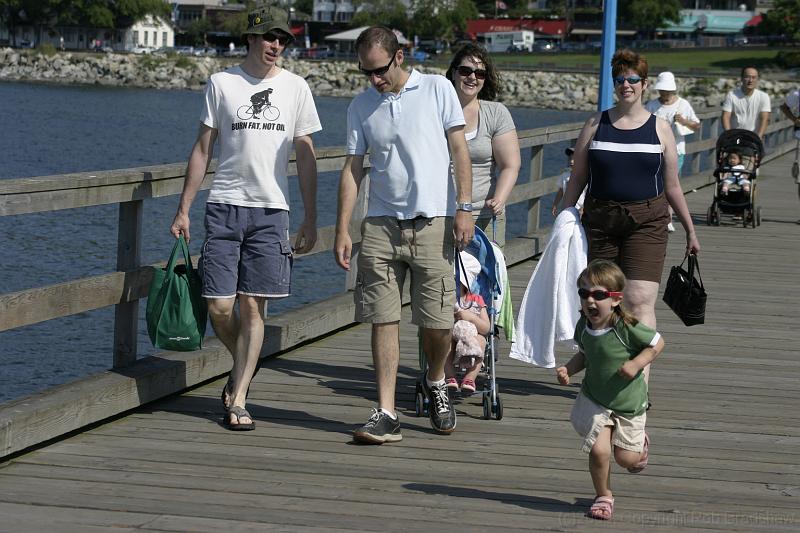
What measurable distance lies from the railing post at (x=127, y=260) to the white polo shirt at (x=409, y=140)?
1.07 m

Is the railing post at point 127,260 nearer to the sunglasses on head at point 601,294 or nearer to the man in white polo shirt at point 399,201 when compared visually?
the man in white polo shirt at point 399,201

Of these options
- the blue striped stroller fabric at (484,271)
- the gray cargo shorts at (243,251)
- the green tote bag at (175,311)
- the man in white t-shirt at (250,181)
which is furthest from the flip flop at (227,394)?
the blue striped stroller fabric at (484,271)

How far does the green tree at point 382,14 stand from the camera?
148375 millimetres

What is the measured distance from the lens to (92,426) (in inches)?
234

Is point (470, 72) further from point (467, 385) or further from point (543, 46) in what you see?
point (543, 46)

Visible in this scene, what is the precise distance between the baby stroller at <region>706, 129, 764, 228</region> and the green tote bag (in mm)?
9699

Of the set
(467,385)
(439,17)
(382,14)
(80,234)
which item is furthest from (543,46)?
(467,385)

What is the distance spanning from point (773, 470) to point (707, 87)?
103605mm

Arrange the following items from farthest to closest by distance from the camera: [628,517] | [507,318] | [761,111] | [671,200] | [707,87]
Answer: [707,87]
[761,111]
[507,318]
[671,200]
[628,517]

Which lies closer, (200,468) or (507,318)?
(200,468)

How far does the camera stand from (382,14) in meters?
152

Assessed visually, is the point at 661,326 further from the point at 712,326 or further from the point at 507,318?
the point at 507,318

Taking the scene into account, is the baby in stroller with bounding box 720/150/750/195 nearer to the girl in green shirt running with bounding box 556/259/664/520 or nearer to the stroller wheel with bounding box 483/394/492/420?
the stroller wheel with bounding box 483/394/492/420

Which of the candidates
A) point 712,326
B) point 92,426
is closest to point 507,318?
point 92,426
